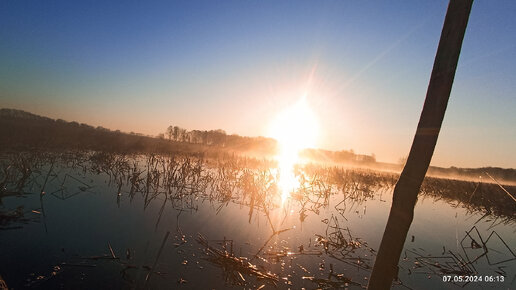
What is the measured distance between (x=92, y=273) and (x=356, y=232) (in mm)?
6337

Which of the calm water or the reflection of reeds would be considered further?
the reflection of reeds

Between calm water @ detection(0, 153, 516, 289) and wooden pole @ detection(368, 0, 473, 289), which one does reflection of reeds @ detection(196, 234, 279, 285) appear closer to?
calm water @ detection(0, 153, 516, 289)

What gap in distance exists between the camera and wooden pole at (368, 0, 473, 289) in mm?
2268

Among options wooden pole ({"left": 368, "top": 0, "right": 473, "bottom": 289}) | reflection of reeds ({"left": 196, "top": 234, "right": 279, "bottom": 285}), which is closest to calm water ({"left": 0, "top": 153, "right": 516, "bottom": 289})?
reflection of reeds ({"left": 196, "top": 234, "right": 279, "bottom": 285})

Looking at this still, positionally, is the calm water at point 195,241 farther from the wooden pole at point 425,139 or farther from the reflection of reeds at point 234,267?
the wooden pole at point 425,139

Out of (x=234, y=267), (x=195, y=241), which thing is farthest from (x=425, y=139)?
(x=195, y=241)

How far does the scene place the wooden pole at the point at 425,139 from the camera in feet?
7.44

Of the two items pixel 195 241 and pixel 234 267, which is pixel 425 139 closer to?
pixel 234 267

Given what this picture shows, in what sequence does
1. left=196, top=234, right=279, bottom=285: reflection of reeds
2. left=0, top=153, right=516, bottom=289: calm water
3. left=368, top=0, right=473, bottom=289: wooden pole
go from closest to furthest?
1. left=368, top=0, right=473, bottom=289: wooden pole
2. left=0, top=153, right=516, bottom=289: calm water
3. left=196, top=234, right=279, bottom=285: reflection of reeds

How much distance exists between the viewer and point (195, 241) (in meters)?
4.79

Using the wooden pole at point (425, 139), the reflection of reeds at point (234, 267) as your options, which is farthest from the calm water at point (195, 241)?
the wooden pole at point (425, 139)

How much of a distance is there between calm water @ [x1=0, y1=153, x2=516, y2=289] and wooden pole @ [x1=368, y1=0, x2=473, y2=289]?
64.1 inches

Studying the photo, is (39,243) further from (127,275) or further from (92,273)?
(127,275)

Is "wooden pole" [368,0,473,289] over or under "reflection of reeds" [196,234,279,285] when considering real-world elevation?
over
